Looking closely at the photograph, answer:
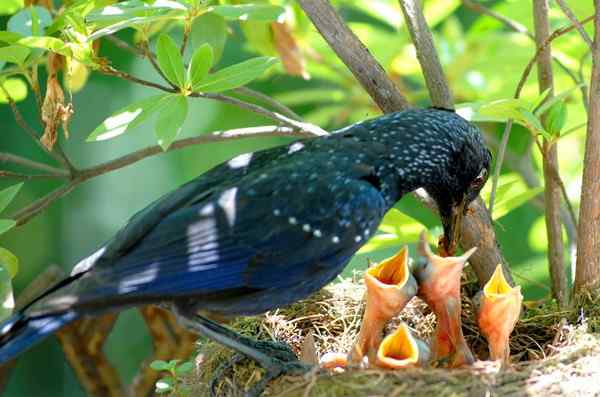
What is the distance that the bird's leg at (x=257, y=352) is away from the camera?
281 cm

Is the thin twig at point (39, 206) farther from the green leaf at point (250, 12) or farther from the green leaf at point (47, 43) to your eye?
the green leaf at point (250, 12)

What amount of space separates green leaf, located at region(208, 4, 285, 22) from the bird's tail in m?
0.80

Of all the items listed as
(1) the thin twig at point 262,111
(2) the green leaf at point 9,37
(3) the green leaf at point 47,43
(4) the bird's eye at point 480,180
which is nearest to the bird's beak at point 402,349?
(4) the bird's eye at point 480,180

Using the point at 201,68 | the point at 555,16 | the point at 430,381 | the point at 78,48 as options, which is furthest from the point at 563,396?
the point at 555,16

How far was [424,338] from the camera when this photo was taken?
330cm

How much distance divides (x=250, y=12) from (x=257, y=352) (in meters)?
0.86

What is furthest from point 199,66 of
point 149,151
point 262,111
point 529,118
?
point 529,118

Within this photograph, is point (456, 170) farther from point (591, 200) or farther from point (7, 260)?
point (7, 260)

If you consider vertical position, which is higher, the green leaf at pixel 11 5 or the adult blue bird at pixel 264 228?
the green leaf at pixel 11 5

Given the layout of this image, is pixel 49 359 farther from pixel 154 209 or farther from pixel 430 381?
pixel 430 381

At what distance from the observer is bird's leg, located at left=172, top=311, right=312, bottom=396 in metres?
2.81

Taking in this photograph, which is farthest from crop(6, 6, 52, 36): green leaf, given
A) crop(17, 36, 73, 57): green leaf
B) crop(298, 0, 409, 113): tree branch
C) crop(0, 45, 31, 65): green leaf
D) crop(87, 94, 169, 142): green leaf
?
crop(298, 0, 409, 113): tree branch

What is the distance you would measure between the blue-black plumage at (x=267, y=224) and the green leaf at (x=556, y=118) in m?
0.28

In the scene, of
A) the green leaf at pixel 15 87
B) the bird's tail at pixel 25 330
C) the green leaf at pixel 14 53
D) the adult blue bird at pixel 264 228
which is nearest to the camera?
the bird's tail at pixel 25 330
